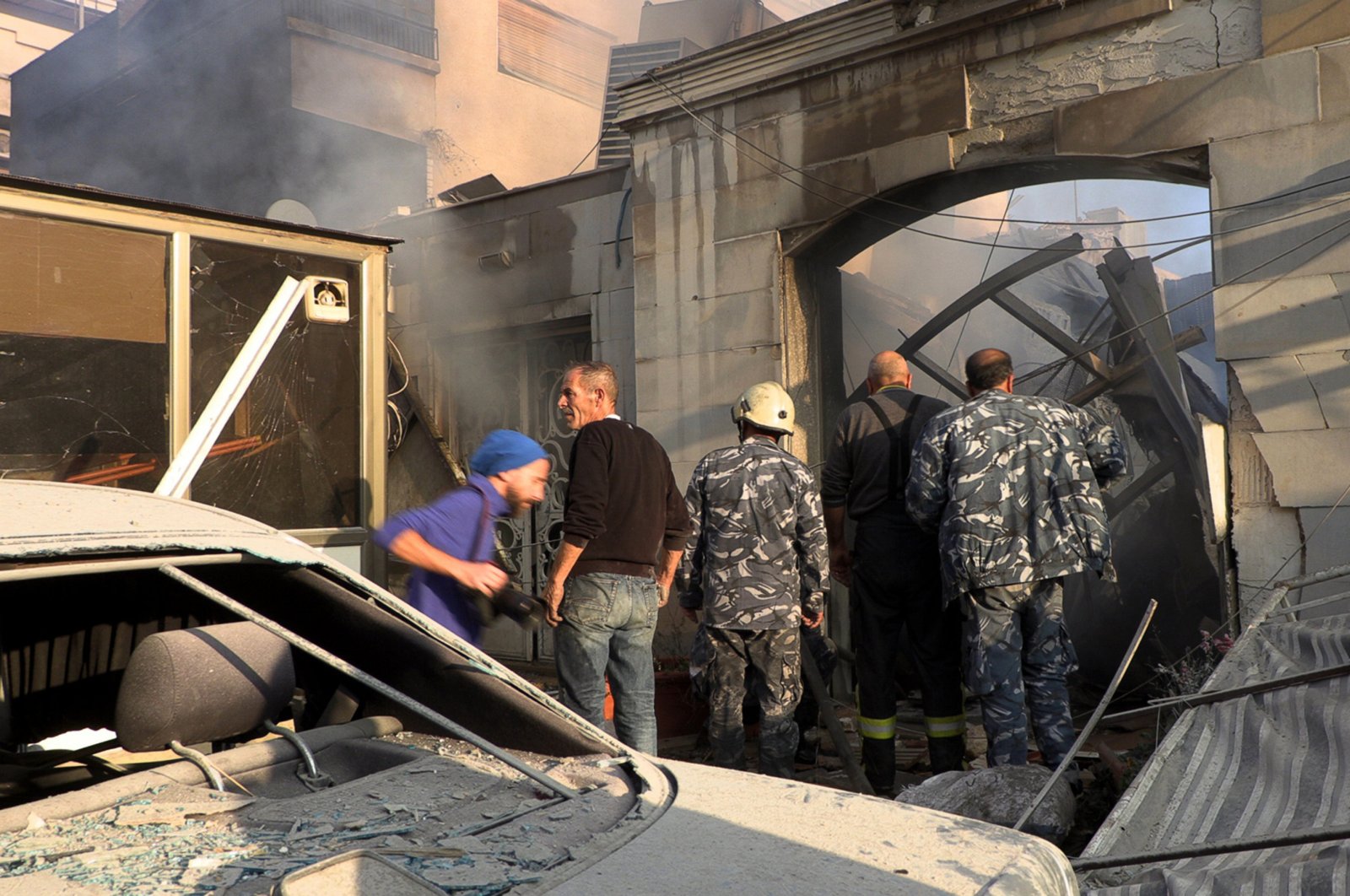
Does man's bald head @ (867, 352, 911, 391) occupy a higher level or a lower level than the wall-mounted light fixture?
lower

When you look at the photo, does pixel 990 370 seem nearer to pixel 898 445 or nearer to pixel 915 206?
pixel 898 445

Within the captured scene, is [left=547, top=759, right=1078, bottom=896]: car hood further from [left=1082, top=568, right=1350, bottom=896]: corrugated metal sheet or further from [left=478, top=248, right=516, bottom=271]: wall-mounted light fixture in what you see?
[left=478, top=248, right=516, bottom=271]: wall-mounted light fixture

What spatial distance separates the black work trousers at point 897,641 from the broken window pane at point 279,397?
2.65m

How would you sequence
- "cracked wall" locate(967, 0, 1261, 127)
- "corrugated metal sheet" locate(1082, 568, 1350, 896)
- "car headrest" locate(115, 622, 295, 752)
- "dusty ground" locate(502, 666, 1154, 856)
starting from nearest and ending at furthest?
"corrugated metal sheet" locate(1082, 568, 1350, 896), "car headrest" locate(115, 622, 295, 752), "dusty ground" locate(502, 666, 1154, 856), "cracked wall" locate(967, 0, 1261, 127)

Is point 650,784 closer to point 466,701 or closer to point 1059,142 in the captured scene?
point 466,701

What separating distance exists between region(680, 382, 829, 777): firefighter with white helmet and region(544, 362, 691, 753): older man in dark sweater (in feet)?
1.44

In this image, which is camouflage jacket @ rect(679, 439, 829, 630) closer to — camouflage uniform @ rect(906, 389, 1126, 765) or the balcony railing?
camouflage uniform @ rect(906, 389, 1126, 765)

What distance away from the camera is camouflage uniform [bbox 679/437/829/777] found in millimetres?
4668

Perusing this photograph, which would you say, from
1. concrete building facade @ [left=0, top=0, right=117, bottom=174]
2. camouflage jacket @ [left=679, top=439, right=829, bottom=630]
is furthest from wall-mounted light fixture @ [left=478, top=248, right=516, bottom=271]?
concrete building facade @ [left=0, top=0, right=117, bottom=174]

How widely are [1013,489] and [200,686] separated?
130 inches

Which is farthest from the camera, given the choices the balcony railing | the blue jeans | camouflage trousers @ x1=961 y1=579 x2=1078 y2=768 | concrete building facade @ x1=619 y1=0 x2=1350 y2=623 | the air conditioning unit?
the balcony railing

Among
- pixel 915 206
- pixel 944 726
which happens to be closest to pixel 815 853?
pixel 944 726

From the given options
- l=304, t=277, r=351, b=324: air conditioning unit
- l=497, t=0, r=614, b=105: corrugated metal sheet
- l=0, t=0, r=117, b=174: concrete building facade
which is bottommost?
l=304, t=277, r=351, b=324: air conditioning unit

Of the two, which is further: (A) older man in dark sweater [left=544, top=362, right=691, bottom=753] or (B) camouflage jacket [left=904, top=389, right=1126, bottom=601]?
(B) camouflage jacket [left=904, top=389, right=1126, bottom=601]
